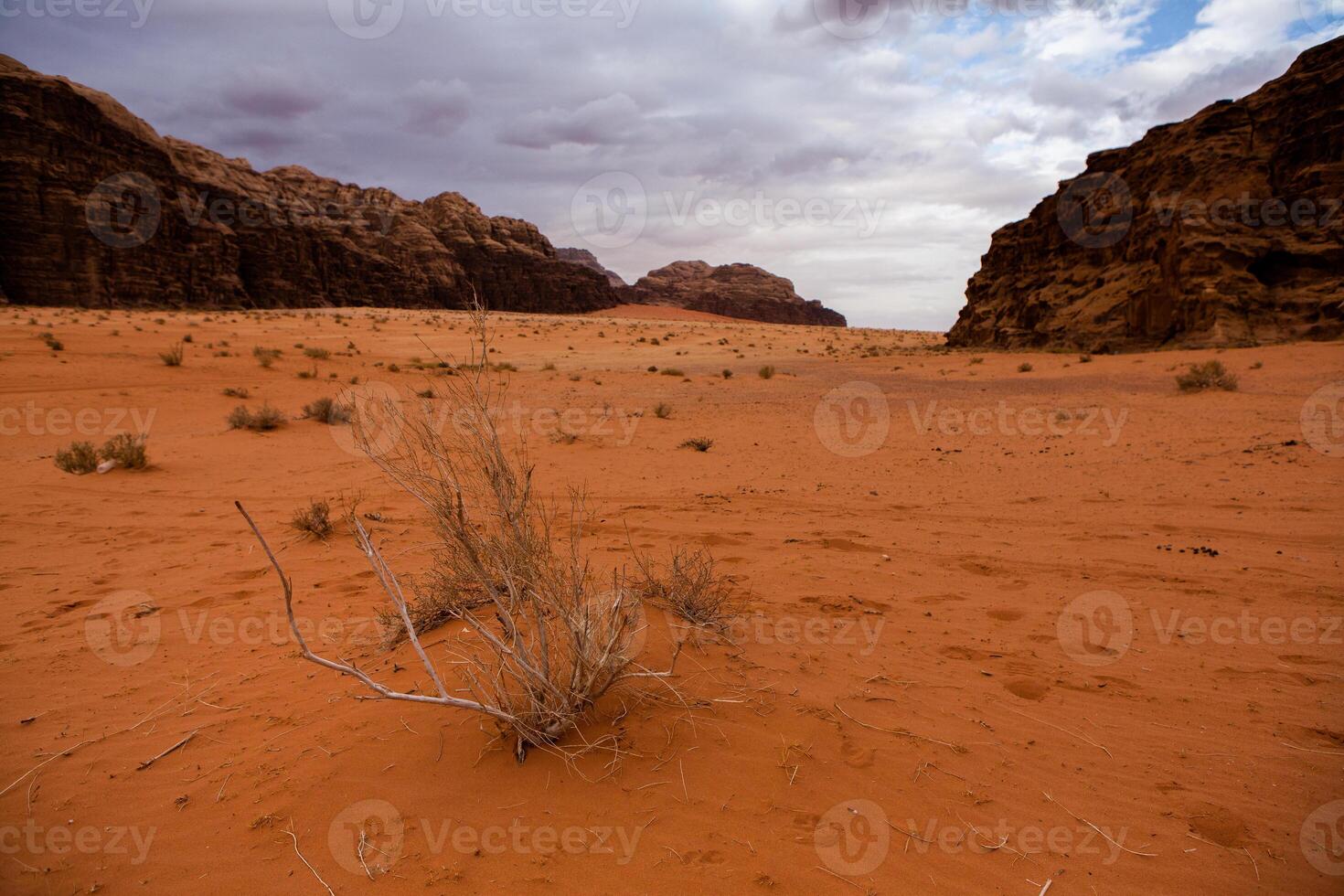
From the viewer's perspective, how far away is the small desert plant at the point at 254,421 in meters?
11.1

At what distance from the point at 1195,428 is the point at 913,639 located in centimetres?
802

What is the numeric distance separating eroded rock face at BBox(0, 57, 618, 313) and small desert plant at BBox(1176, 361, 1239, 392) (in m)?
27.6

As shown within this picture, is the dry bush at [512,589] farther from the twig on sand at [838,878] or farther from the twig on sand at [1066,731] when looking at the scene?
the twig on sand at [1066,731]

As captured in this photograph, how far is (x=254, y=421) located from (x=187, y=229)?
4937cm

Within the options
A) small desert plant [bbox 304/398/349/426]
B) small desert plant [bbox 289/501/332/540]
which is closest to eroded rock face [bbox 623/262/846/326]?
small desert plant [bbox 304/398/349/426]

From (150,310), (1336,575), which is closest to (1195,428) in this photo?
(1336,575)

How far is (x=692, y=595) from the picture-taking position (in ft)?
12.4

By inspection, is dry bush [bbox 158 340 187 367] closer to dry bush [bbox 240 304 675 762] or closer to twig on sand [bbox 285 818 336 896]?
dry bush [bbox 240 304 675 762]

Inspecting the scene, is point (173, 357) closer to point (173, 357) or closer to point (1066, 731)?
point (173, 357)

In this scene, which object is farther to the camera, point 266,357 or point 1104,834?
point 266,357

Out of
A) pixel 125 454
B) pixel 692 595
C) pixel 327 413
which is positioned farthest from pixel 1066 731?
pixel 327 413

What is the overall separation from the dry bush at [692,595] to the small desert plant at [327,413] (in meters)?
10.2

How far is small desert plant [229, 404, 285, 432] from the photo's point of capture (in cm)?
1112

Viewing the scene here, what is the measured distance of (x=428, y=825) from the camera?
2.22 metres
